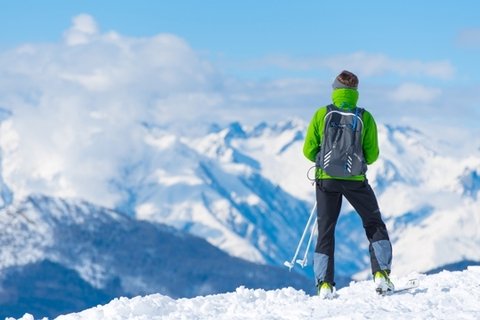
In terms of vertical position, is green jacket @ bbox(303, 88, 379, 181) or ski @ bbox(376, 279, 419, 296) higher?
green jacket @ bbox(303, 88, 379, 181)

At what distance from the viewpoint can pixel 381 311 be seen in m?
16.3

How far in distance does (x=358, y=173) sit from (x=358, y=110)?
3.86 ft

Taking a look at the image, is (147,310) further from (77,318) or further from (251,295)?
(251,295)

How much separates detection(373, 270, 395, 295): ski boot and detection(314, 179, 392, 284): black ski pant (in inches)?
4.0

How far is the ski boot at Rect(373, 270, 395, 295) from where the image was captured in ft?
60.5

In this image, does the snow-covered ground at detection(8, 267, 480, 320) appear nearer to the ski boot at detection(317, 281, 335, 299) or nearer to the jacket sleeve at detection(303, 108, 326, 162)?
the ski boot at detection(317, 281, 335, 299)

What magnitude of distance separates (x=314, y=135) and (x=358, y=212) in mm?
1735

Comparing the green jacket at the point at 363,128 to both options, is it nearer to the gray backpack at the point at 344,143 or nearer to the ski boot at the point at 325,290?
the gray backpack at the point at 344,143

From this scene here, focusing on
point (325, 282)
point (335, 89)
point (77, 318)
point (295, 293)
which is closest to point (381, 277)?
point (325, 282)

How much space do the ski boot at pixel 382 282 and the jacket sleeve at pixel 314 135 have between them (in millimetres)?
2562

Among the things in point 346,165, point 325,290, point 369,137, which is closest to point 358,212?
point 346,165

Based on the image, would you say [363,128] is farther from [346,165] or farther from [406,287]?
[406,287]

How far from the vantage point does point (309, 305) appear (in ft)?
58.0

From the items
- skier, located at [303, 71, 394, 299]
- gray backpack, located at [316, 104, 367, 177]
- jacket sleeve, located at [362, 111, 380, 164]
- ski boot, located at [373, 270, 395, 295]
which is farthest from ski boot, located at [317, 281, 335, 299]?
jacket sleeve, located at [362, 111, 380, 164]
